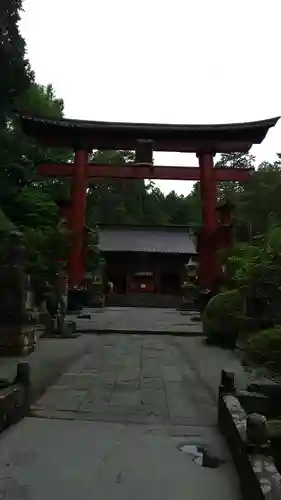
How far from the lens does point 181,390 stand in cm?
853

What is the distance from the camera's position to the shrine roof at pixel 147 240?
38.8 meters

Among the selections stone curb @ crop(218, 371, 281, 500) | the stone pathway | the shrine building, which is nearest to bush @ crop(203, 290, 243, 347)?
the stone pathway

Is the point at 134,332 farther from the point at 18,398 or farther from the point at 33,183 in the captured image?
the point at 33,183

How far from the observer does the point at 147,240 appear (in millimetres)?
41125

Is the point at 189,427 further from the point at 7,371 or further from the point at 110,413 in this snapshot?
the point at 7,371

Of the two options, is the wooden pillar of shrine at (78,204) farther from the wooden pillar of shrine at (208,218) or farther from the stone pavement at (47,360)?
the stone pavement at (47,360)

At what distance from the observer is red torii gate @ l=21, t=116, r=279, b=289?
79.2 feet

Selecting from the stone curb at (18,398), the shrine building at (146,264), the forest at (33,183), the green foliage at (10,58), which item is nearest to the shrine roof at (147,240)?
the shrine building at (146,264)

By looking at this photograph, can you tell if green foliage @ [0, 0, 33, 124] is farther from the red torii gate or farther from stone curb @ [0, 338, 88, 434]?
stone curb @ [0, 338, 88, 434]

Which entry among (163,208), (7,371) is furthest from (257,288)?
(163,208)

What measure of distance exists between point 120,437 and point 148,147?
64.2 feet

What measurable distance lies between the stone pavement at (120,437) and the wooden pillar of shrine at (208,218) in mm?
14499

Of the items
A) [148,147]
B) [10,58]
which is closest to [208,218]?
[148,147]

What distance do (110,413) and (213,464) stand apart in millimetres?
2177
